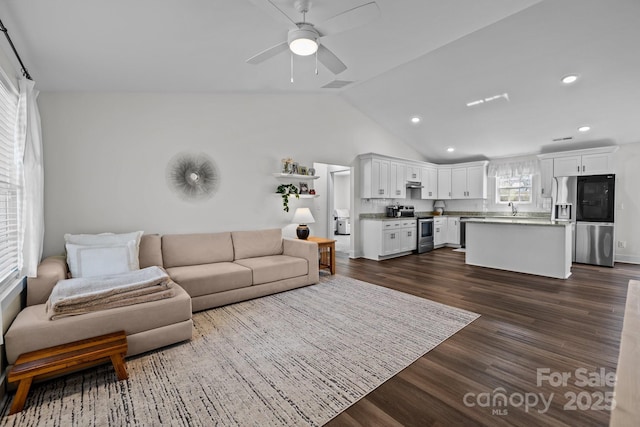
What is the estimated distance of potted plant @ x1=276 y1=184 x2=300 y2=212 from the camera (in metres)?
4.98

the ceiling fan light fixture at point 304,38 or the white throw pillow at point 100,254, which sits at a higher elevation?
the ceiling fan light fixture at point 304,38

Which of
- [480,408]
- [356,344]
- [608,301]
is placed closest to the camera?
[480,408]

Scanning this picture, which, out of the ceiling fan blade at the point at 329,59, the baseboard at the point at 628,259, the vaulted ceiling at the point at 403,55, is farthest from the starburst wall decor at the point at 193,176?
the baseboard at the point at 628,259

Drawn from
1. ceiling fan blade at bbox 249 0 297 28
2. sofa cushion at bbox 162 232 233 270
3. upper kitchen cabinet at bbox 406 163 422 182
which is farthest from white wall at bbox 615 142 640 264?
sofa cushion at bbox 162 232 233 270

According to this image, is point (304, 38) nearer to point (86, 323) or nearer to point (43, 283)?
point (86, 323)

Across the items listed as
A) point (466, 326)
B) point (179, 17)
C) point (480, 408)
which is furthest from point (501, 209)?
point (179, 17)

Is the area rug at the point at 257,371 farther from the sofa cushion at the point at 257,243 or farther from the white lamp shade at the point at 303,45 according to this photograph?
the white lamp shade at the point at 303,45

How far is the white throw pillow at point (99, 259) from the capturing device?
2.89m

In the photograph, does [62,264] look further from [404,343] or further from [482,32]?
[482,32]

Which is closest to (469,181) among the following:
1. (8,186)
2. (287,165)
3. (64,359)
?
(287,165)

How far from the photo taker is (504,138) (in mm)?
6363

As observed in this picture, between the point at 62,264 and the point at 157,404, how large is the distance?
6.45 ft

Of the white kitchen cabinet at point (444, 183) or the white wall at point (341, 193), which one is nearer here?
the white kitchen cabinet at point (444, 183)

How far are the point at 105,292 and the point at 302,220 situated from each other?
3094 millimetres
